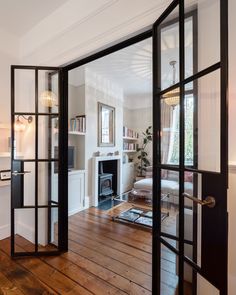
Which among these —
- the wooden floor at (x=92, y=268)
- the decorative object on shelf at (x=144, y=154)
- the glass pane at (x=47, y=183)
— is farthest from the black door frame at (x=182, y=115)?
the decorative object on shelf at (x=144, y=154)

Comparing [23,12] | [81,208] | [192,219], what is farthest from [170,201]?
[81,208]

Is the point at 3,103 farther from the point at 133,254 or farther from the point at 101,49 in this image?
the point at 133,254

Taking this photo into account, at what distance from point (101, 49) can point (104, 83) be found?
2733mm

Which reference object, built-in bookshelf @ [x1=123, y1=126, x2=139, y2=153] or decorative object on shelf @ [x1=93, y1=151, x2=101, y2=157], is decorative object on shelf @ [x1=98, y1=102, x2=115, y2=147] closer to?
decorative object on shelf @ [x1=93, y1=151, x2=101, y2=157]

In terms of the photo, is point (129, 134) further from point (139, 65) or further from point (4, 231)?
point (4, 231)

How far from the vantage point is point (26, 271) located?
2010 mm

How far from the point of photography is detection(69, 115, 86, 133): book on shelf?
3896mm

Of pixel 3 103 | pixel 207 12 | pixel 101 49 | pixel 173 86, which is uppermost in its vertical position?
pixel 101 49

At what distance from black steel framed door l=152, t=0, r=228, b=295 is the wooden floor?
27cm

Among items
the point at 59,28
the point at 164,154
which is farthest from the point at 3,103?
the point at 164,154

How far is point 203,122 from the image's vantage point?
48.3 inches

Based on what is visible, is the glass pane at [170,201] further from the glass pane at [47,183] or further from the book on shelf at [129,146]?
the book on shelf at [129,146]

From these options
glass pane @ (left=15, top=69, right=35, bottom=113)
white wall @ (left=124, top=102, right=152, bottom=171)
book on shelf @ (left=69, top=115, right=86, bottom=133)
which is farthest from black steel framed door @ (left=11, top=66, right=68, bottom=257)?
white wall @ (left=124, top=102, right=152, bottom=171)

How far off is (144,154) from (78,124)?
2964 millimetres
